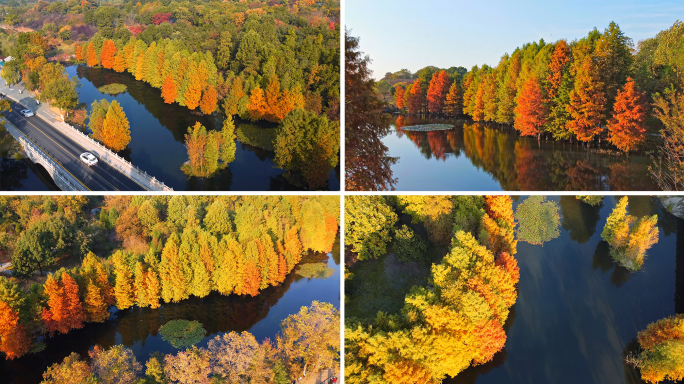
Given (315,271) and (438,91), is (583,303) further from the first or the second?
(438,91)

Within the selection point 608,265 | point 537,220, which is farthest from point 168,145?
point 608,265

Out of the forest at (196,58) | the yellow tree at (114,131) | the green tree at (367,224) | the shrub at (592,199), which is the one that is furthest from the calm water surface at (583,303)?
the yellow tree at (114,131)

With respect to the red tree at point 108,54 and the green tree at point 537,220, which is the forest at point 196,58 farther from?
the green tree at point 537,220

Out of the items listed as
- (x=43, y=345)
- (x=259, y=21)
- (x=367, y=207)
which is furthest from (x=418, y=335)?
(x=259, y=21)

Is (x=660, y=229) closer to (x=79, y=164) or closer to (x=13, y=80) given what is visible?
(x=79, y=164)

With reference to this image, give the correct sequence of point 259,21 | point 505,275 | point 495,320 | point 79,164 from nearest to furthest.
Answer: point 495,320
point 505,275
point 79,164
point 259,21
